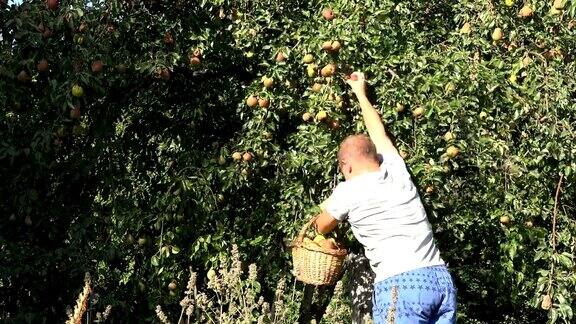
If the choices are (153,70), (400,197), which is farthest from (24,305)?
(400,197)

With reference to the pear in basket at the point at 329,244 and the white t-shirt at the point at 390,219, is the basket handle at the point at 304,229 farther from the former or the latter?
the white t-shirt at the point at 390,219

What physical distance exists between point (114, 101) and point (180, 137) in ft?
1.37

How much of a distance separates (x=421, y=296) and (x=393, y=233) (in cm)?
24

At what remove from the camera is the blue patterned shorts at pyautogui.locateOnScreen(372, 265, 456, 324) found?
9.60ft

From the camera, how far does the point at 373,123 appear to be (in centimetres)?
343

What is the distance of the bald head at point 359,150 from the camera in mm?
3088

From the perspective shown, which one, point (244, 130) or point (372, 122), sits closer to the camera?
point (372, 122)

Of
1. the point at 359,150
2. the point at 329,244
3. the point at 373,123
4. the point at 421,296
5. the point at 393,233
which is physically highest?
the point at 373,123

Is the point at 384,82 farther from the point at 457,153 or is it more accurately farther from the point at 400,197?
the point at 400,197

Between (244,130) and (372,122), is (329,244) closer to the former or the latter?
(372,122)

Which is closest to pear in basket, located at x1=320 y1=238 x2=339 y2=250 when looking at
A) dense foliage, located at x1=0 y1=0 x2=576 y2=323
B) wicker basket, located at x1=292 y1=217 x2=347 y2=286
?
wicker basket, located at x1=292 y1=217 x2=347 y2=286

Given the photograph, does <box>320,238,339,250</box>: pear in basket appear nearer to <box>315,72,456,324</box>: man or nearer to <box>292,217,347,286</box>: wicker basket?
<box>292,217,347,286</box>: wicker basket

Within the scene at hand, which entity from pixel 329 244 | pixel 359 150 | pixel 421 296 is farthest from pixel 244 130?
pixel 421 296

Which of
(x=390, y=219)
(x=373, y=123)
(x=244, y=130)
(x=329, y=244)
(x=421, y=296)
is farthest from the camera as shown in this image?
(x=244, y=130)
